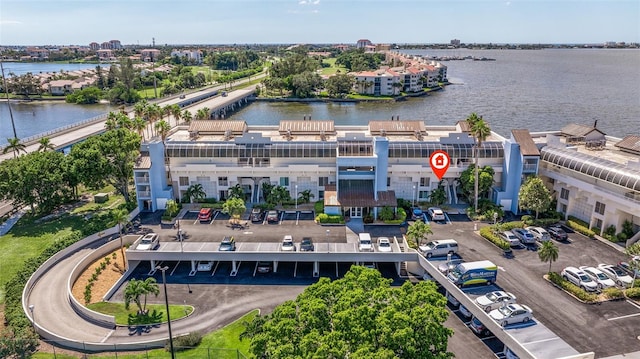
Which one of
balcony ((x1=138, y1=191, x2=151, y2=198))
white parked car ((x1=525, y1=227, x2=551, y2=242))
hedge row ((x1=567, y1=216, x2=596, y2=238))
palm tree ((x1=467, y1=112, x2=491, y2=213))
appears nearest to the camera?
white parked car ((x1=525, y1=227, x2=551, y2=242))

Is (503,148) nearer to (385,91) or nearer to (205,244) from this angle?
(205,244)

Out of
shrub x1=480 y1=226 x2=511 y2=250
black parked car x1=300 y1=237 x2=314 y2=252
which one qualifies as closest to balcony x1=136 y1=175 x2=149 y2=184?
black parked car x1=300 y1=237 x2=314 y2=252

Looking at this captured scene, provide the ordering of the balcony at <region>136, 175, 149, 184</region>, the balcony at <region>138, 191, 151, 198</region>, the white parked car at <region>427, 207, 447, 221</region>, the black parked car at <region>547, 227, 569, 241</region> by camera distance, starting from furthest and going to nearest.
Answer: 1. the balcony at <region>138, 191, 151, 198</region>
2. the balcony at <region>136, 175, 149, 184</region>
3. the white parked car at <region>427, 207, 447, 221</region>
4. the black parked car at <region>547, 227, 569, 241</region>

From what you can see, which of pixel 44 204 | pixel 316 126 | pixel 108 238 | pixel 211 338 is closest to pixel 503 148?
pixel 316 126

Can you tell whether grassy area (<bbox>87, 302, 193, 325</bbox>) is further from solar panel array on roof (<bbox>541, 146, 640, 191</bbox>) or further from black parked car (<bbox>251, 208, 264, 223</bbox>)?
solar panel array on roof (<bbox>541, 146, 640, 191</bbox>)

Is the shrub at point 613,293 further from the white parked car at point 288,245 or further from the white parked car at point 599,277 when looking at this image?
the white parked car at point 288,245

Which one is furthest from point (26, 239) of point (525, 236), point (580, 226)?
point (580, 226)
